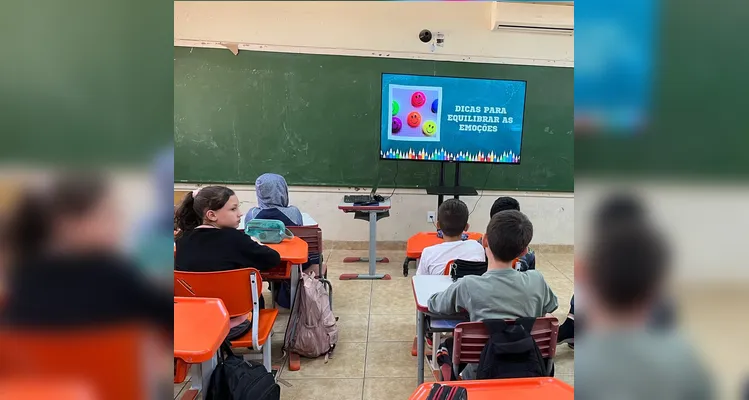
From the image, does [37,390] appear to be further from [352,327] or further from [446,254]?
[352,327]

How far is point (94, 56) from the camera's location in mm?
302

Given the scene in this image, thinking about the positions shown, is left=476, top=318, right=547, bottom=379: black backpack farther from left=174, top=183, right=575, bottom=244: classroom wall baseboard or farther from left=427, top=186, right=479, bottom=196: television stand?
left=174, top=183, right=575, bottom=244: classroom wall baseboard

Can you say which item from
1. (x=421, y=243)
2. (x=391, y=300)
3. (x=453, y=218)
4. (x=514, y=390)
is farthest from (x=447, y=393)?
(x=391, y=300)

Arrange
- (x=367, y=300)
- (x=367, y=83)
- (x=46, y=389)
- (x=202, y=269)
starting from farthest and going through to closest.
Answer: (x=367, y=83)
(x=367, y=300)
(x=202, y=269)
(x=46, y=389)

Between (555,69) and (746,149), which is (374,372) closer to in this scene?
(746,149)

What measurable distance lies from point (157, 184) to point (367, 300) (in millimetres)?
3196

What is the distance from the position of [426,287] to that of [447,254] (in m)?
0.48

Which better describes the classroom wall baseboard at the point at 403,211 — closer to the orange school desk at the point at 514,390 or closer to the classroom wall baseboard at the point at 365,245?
the classroom wall baseboard at the point at 365,245

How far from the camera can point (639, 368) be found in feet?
1.10

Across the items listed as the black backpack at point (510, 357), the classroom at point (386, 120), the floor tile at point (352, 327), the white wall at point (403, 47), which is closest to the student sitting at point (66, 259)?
the black backpack at point (510, 357)

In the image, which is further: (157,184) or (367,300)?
(367,300)

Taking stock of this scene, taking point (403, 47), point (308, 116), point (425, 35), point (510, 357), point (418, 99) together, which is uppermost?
point (425, 35)

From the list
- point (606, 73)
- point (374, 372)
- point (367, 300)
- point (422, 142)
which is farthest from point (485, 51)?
point (606, 73)

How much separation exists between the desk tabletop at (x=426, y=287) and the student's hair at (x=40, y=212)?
145 cm
